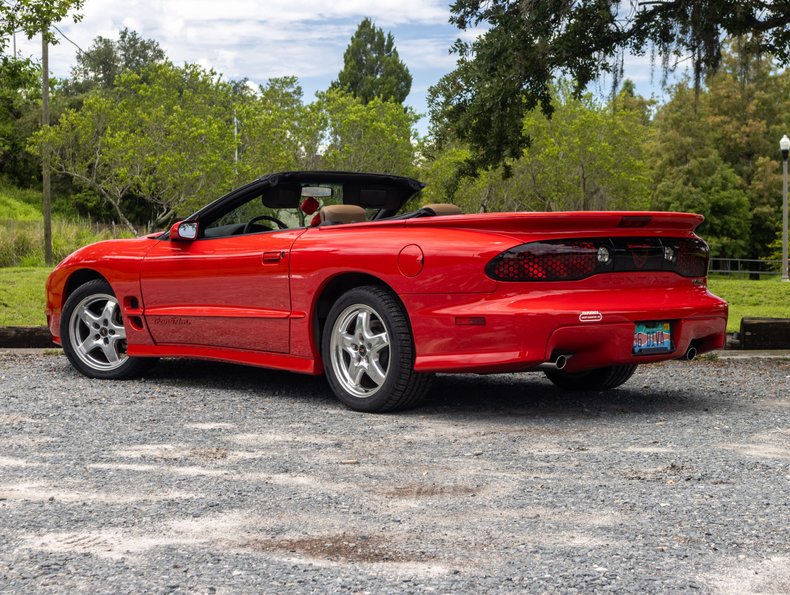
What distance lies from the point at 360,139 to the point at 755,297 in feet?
87.8

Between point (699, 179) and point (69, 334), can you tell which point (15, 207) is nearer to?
point (699, 179)

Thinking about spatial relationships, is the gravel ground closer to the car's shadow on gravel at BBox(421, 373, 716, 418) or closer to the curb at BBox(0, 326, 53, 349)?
the car's shadow on gravel at BBox(421, 373, 716, 418)

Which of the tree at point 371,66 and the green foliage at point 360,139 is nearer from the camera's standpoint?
the green foliage at point 360,139

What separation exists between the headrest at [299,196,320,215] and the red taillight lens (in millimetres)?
1909

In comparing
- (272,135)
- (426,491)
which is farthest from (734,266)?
(426,491)

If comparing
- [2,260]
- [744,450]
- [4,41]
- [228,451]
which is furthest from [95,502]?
[2,260]

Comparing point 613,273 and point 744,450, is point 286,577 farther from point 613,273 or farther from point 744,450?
point 613,273

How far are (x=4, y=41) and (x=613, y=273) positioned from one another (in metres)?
16.1

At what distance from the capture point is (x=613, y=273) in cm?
635

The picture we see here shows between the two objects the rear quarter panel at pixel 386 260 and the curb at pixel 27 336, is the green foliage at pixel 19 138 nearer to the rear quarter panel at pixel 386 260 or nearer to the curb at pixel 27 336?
the curb at pixel 27 336

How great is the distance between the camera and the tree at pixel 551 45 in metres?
12.4

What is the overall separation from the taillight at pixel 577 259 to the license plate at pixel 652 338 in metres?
0.34

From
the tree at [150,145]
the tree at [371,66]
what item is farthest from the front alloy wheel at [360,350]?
the tree at [371,66]

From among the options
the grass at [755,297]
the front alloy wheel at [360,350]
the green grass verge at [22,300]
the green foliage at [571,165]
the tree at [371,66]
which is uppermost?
the tree at [371,66]
